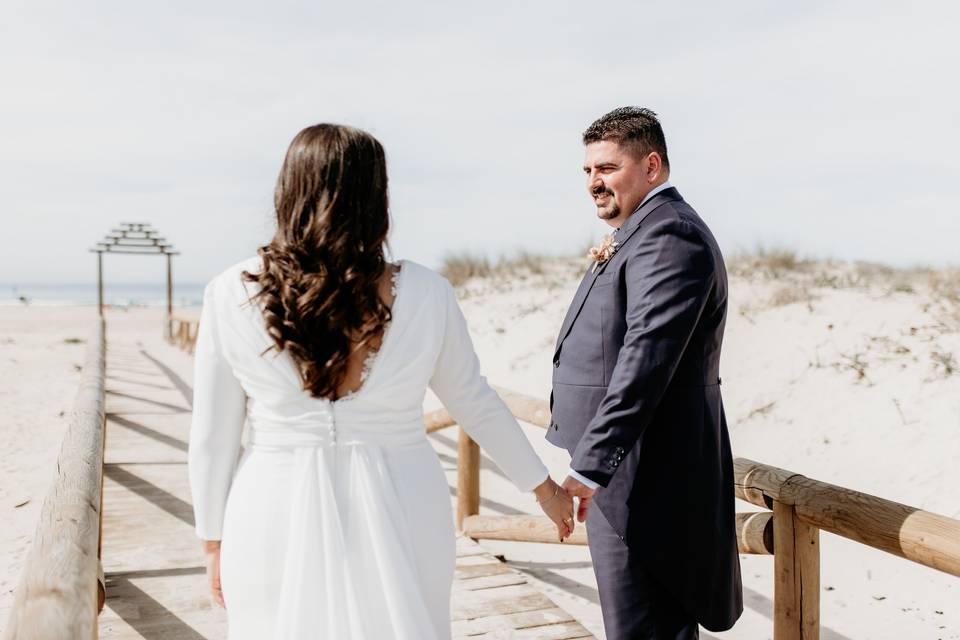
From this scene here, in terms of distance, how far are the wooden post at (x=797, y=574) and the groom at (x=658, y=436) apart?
0.26 m

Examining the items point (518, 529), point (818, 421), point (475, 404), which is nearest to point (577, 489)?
point (475, 404)

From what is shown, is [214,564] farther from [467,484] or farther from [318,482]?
[467,484]

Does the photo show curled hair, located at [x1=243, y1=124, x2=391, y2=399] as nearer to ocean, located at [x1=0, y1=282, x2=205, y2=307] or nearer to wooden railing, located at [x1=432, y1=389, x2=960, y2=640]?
wooden railing, located at [x1=432, y1=389, x2=960, y2=640]

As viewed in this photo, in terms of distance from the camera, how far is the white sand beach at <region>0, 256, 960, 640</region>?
485 centimetres

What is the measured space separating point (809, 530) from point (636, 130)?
138 cm

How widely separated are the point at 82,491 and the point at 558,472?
6104mm

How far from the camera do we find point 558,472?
8180mm

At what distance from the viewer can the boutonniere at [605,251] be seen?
2455 mm

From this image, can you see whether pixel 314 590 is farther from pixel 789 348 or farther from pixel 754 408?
pixel 789 348

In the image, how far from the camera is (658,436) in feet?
7.41

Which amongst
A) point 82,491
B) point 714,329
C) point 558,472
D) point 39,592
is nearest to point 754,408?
point 558,472

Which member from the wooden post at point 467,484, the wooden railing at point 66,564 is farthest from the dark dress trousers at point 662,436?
the wooden post at point 467,484

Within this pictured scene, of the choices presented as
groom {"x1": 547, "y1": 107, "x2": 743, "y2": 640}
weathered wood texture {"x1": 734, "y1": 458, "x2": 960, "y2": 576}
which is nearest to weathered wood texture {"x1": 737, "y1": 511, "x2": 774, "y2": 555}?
weathered wood texture {"x1": 734, "y1": 458, "x2": 960, "y2": 576}

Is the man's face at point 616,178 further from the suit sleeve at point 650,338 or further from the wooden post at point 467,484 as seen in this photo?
the wooden post at point 467,484
